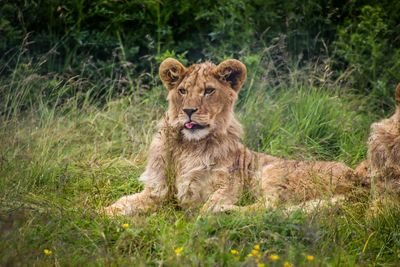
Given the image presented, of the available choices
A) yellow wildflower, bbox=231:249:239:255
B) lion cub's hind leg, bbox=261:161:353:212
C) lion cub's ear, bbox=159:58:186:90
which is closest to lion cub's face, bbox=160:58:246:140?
lion cub's ear, bbox=159:58:186:90

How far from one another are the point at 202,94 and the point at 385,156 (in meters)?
1.48

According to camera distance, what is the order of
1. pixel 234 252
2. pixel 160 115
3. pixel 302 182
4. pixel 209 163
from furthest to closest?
pixel 160 115
pixel 302 182
pixel 209 163
pixel 234 252

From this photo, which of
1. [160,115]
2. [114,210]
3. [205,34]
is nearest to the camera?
[114,210]

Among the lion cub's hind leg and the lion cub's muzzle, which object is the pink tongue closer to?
the lion cub's muzzle

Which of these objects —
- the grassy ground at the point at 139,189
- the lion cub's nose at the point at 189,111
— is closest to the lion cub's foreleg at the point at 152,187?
the grassy ground at the point at 139,189

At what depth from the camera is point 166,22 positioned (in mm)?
10055

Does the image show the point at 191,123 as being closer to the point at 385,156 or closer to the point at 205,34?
the point at 385,156

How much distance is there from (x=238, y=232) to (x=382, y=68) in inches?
192

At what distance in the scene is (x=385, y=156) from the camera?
6.23m

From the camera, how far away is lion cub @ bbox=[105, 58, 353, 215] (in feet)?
20.9

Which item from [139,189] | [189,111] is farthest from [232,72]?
[139,189]

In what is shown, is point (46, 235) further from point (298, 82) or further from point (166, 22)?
point (166, 22)

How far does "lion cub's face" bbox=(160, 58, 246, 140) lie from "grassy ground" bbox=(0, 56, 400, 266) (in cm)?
71

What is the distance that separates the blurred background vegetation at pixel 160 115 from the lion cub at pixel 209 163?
0.26 meters
